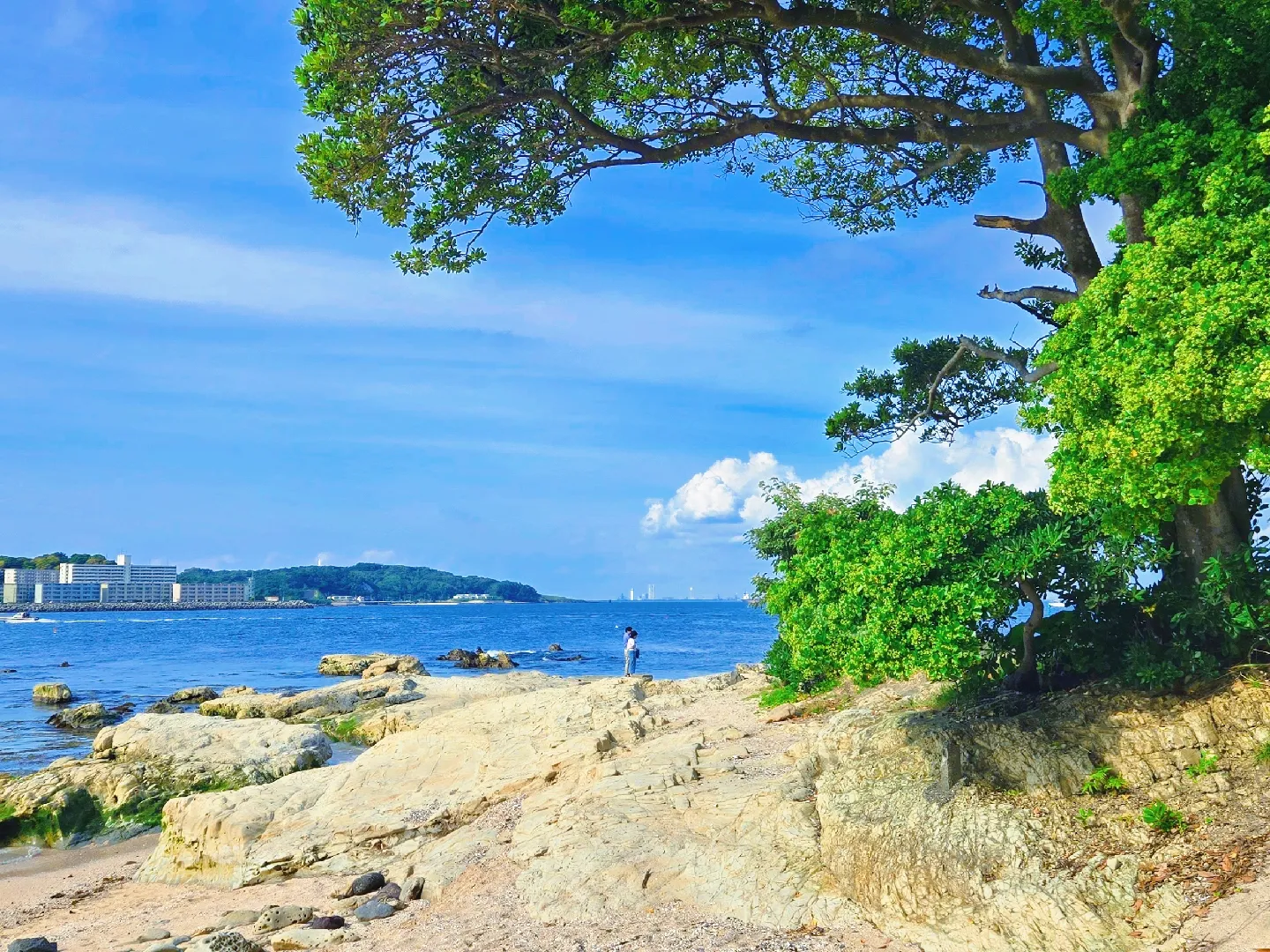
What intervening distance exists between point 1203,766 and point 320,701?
2646cm

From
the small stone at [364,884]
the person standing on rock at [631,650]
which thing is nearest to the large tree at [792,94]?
the small stone at [364,884]

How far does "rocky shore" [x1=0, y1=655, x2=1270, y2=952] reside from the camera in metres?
8.38

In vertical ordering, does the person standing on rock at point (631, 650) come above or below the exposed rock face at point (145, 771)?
above

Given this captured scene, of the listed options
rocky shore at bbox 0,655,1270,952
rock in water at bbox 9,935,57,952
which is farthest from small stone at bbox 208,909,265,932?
rock in water at bbox 9,935,57,952

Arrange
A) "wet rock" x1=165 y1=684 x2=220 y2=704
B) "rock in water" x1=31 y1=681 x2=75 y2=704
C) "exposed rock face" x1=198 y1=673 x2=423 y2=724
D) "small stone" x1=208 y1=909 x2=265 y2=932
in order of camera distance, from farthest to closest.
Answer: "rock in water" x1=31 y1=681 x2=75 y2=704, "wet rock" x1=165 y1=684 x2=220 y2=704, "exposed rock face" x1=198 y1=673 x2=423 y2=724, "small stone" x1=208 y1=909 x2=265 y2=932

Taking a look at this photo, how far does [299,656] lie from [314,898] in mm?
64807

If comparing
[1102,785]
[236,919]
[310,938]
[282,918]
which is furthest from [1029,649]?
[236,919]

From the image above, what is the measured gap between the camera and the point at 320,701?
30.4 meters

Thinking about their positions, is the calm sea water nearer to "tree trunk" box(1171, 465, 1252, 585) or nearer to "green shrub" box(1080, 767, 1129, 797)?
"green shrub" box(1080, 767, 1129, 797)

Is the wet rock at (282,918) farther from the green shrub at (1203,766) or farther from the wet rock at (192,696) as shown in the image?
the wet rock at (192,696)


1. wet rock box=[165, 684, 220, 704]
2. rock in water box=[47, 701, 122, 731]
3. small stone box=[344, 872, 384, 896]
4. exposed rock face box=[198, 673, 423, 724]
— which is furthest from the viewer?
wet rock box=[165, 684, 220, 704]

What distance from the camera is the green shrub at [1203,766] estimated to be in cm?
932

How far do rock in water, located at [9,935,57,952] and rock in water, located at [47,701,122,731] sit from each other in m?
24.0

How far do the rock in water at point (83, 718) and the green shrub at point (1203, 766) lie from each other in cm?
3292
